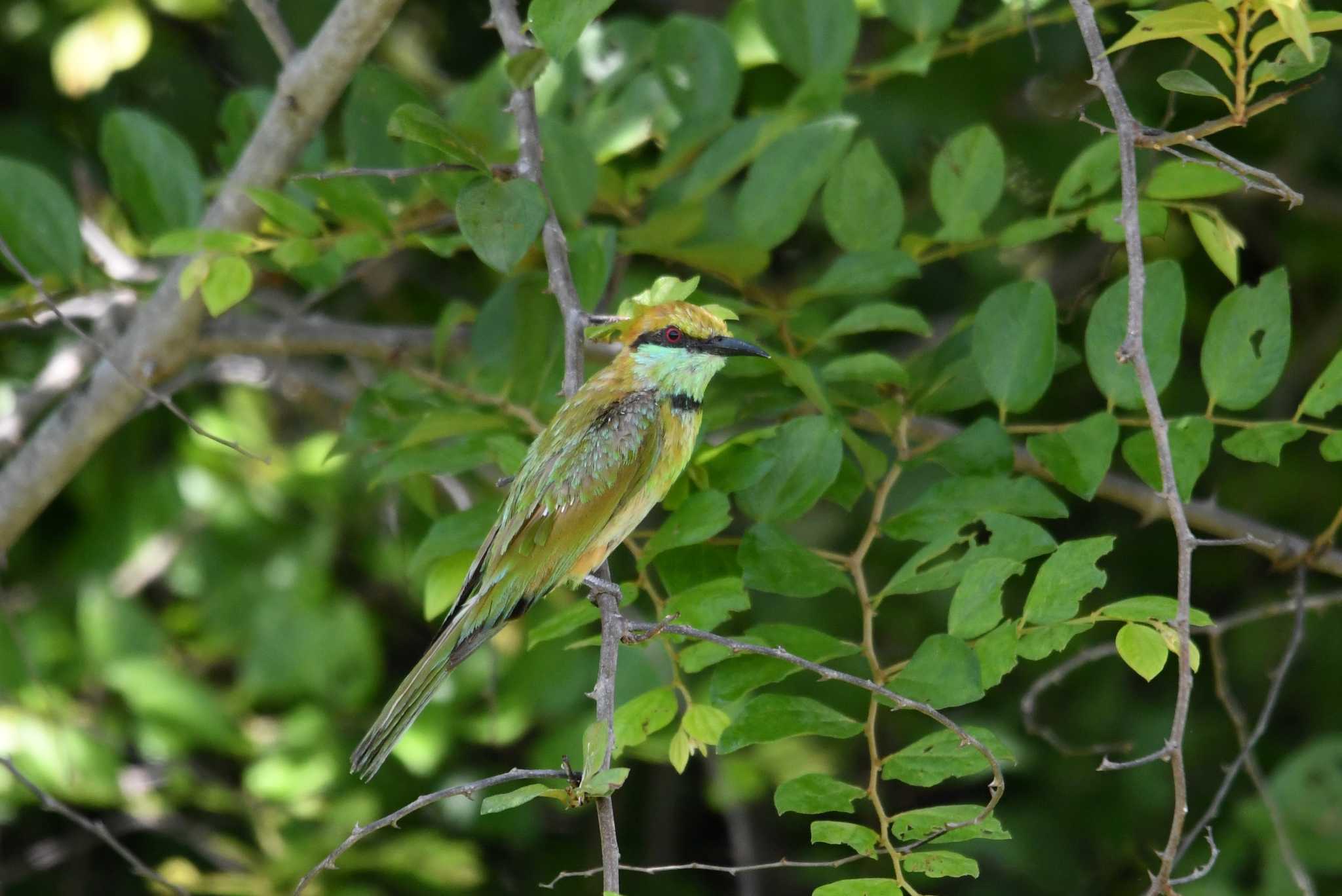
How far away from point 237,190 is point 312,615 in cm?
117

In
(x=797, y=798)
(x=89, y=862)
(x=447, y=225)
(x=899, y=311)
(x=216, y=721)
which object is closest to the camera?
(x=797, y=798)

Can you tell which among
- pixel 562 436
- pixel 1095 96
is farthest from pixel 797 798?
pixel 1095 96

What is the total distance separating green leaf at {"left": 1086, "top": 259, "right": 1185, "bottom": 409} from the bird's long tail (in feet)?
3.67

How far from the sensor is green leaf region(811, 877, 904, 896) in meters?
1.76

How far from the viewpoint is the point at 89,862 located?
173 inches

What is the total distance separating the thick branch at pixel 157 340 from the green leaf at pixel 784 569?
128 centimetres

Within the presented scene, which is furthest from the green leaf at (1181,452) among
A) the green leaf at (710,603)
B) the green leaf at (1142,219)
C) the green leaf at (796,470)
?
the green leaf at (710,603)

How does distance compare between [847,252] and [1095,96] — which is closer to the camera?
[1095,96]

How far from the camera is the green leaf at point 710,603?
6.70ft

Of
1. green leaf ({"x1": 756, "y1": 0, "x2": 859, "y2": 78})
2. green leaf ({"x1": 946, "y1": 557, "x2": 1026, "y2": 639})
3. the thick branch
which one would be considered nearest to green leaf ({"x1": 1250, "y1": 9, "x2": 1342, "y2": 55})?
green leaf ({"x1": 946, "y1": 557, "x2": 1026, "y2": 639})

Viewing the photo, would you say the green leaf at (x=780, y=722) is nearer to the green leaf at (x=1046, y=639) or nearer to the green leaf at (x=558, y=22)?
the green leaf at (x=1046, y=639)

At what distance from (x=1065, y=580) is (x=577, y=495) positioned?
0.92 metres

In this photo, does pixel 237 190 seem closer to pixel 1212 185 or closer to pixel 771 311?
pixel 771 311

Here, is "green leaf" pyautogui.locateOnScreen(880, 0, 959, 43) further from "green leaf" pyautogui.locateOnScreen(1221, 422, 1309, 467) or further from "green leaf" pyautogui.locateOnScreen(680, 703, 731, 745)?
"green leaf" pyautogui.locateOnScreen(680, 703, 731, 745)
